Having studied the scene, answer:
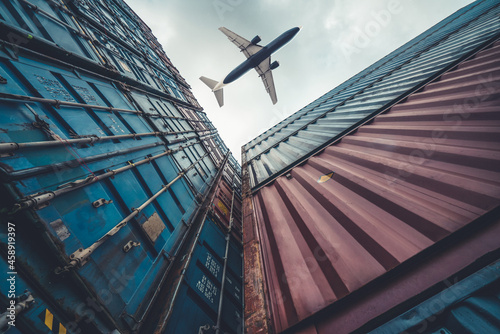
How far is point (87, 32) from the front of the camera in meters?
5.89

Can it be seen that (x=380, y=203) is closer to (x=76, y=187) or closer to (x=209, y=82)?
(x=76, y=187)

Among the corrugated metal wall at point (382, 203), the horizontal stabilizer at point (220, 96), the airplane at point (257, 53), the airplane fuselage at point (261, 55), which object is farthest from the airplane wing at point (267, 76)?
the corrugated metal wall at point (382, 203)

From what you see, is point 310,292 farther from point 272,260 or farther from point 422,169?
point 422,169

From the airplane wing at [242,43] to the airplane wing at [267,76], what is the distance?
1.44m

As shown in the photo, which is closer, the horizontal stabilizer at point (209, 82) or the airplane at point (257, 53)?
the airplane at point (257, 53)

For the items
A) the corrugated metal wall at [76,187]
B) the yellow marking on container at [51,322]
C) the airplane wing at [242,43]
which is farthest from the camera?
the airplane wing at [242,43]

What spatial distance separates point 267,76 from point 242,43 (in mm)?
3628

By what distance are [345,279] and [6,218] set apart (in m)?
3.51

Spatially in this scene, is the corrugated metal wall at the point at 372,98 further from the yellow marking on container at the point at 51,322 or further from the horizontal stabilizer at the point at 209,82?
the horizontal stabilizer at the point at 209,82

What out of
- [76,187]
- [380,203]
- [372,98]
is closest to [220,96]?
[372,98]

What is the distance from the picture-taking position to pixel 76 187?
261 cm

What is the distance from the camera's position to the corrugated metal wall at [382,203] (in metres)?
2.00

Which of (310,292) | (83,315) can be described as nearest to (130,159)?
(83,315)

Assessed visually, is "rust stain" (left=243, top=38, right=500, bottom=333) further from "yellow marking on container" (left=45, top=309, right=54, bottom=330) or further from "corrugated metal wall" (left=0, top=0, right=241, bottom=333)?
"yellow marking on container" (left=45, top=309, right=54, bottom=330)
